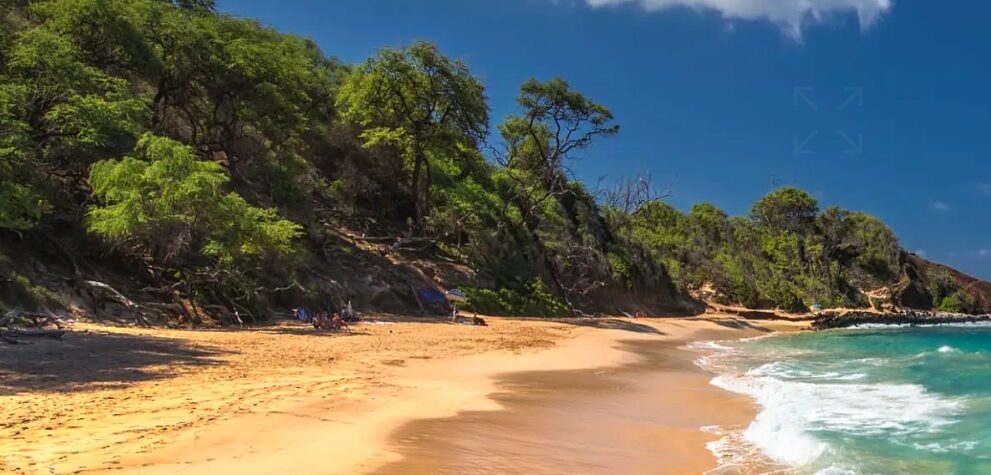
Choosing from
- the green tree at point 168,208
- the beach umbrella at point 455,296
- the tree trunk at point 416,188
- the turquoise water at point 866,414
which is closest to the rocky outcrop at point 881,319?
the beach umbrella at point 455,296

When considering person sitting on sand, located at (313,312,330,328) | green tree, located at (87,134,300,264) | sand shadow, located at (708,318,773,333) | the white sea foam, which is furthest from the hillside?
the white sea foam

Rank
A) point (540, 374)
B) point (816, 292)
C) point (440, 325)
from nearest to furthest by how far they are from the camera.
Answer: point (540, 374) < point (440, 325) < point (816, 292)

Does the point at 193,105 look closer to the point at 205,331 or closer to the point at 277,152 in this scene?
the point at 277,152

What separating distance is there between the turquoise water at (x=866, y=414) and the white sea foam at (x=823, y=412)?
0.01m

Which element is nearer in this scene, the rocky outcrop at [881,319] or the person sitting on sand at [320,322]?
the person sitting on sand at [320,322]

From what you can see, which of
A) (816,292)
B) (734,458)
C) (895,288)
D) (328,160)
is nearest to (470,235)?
(328,160)

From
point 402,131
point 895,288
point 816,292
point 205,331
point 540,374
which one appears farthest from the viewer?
point 895,288

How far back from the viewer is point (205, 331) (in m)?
15.2

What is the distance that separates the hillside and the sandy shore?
343cm

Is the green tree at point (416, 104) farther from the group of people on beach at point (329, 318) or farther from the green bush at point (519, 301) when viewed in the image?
the group of people on beach at point (329, 318)

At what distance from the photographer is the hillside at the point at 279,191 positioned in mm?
15531

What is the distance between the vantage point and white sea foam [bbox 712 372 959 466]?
24.2 feet

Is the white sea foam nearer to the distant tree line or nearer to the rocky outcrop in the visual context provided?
the distant tree line

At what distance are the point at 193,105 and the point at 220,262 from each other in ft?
45.3
